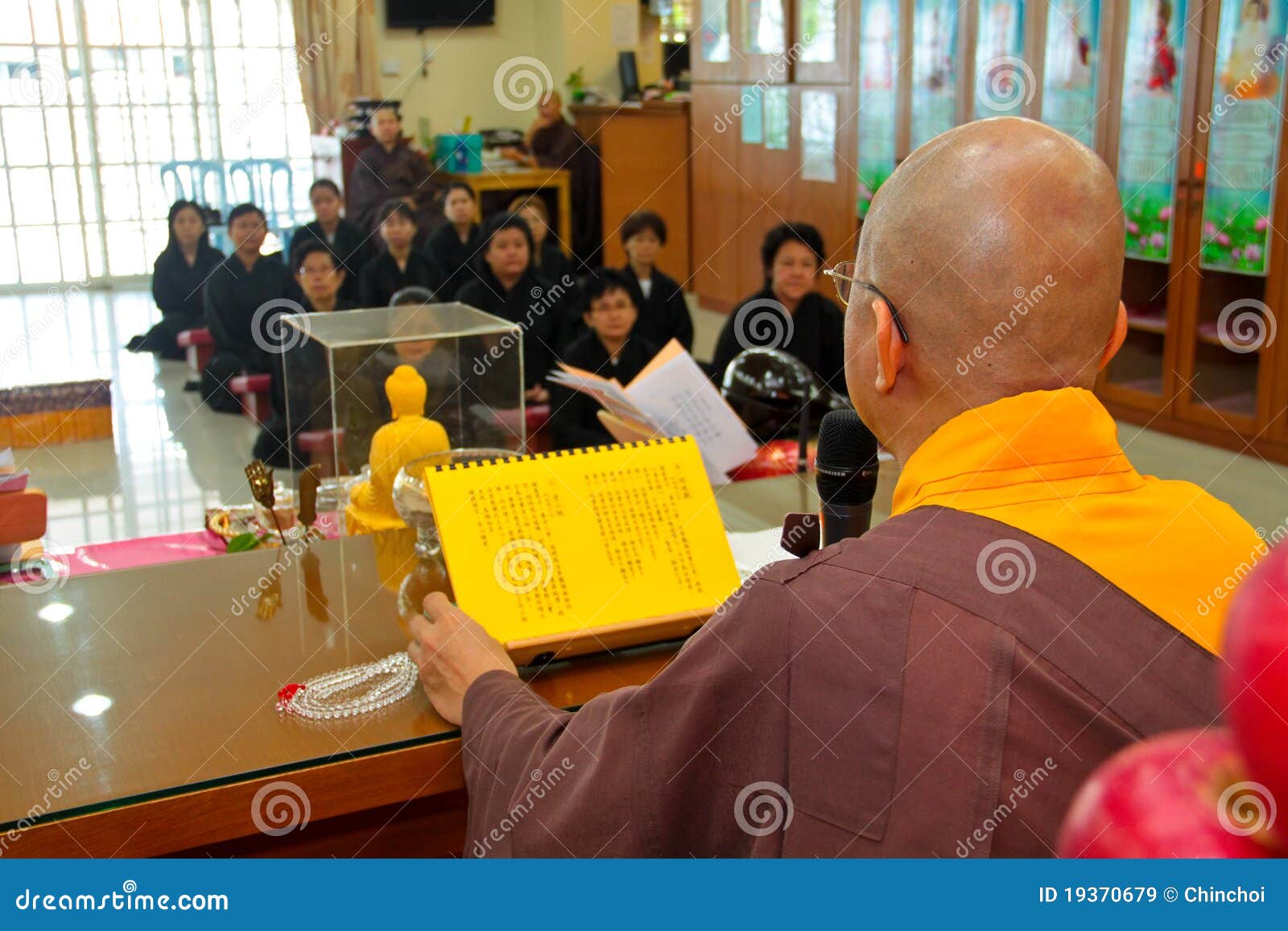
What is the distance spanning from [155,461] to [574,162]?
4420 mm

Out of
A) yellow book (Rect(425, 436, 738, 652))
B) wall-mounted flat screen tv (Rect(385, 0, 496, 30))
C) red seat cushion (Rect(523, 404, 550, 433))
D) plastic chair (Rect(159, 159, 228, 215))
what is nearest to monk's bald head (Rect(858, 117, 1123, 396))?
yellow book (Rect(425, 436, 738, 652))

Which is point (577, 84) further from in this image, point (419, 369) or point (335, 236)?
point (419, 369)

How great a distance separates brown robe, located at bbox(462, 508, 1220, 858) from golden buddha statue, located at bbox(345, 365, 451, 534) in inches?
31.2

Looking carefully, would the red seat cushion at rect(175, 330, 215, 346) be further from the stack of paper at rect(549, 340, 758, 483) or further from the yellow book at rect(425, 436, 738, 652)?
the yellow book at rect(425, 436, 738, 652)

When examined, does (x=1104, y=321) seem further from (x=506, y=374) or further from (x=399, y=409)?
(x=506, y=374)

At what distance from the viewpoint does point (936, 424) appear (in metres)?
0.97

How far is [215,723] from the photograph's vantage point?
1.08 meters

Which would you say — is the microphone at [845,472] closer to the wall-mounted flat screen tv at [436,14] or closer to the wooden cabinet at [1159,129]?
the wooden cabinet at [1159,129]

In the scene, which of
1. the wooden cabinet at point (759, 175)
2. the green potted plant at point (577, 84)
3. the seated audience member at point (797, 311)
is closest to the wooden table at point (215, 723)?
the seated audience member at point (797, 311)

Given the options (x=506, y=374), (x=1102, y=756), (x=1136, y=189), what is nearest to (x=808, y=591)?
(x=1102, y=756)

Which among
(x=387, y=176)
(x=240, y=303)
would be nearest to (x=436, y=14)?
(x=387, y=176)

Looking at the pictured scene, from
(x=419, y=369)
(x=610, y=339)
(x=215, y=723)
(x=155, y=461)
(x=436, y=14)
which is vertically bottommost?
(x=155, y=461)

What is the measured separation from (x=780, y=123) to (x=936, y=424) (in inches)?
233

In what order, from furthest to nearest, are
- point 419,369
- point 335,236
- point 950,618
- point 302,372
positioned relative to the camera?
point 335,236 → point 302,372 → point 419,369 → point 950,618
